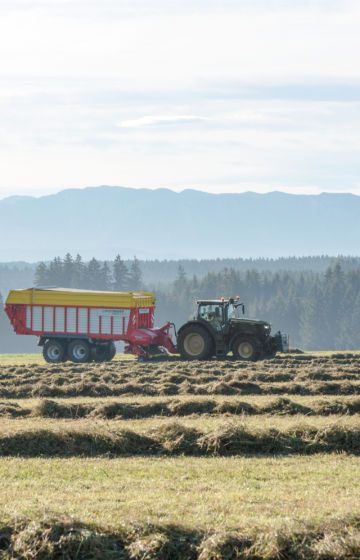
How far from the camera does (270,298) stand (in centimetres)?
16350

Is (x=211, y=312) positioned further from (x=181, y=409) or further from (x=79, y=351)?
(x=181, y=409)

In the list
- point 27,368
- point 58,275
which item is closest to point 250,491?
point 27,368

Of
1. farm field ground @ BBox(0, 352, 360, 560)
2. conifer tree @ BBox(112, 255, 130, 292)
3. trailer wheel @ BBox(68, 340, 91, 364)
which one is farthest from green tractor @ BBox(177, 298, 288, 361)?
conifer tree @ BBox(112, 255, 130, 292)

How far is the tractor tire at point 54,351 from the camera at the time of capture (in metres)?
42.5

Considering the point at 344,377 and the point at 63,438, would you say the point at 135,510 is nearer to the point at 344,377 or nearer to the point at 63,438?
the point at 63,438

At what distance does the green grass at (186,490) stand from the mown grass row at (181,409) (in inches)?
191

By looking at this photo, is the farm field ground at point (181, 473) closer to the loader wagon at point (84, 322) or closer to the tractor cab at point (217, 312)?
the tractor cab at point (217, 312)

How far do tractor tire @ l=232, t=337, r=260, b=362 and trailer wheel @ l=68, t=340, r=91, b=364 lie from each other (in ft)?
24.1

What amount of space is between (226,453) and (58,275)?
13323 centimetres

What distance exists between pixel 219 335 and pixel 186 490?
25.0m

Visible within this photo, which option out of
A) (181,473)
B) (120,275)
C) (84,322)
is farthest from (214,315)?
(120,275)

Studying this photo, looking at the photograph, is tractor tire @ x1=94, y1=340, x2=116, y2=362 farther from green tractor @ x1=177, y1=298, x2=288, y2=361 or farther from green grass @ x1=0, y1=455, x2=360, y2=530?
green grass @ x1=0, y1=455, x2=360, y2=530

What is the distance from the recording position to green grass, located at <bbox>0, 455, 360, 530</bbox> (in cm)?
1111

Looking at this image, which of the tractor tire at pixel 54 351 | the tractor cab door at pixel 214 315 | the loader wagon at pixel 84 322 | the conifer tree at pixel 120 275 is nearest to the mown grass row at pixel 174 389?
the tractor cab door at pixel 214 315
